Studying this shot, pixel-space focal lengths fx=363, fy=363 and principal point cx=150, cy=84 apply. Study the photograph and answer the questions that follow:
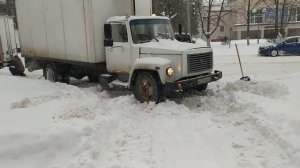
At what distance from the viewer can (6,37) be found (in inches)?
939

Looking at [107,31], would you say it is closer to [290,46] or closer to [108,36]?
[108,36]

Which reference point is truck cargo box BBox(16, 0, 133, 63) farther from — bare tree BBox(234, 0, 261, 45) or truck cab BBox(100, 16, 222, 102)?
bare tree BBox(234, 0, 261, 45)

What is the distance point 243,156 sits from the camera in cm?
614

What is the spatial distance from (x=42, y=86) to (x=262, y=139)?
27.5ft

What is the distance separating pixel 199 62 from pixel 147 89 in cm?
167

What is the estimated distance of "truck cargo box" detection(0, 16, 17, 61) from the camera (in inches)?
910

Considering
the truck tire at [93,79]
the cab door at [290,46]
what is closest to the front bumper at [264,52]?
the cab door at [290,46]

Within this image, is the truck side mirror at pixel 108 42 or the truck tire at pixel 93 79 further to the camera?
the truck tire at pixel 93 79

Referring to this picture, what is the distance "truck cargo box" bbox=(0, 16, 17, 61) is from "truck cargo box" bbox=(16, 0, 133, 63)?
7520 mm

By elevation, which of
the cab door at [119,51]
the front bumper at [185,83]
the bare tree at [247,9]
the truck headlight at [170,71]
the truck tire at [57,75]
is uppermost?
the bare tree at [247,9]

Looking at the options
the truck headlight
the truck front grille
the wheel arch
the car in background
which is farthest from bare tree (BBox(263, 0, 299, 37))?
the truck headlight

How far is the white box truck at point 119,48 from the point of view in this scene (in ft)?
33.0

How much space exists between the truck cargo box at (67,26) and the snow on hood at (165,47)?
1866 millimetres

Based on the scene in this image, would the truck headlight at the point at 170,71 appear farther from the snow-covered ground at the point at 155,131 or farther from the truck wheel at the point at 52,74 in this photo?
the truck wheel at the point at 52,74
